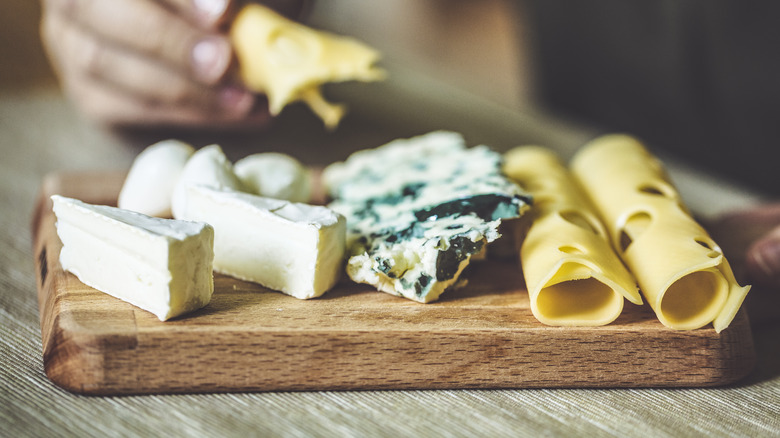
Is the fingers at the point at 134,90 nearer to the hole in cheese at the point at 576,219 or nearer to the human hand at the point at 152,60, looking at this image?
the human hand at the point at 152,60

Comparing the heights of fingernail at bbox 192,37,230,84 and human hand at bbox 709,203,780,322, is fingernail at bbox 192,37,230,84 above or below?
above

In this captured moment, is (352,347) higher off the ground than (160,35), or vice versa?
(160,35)

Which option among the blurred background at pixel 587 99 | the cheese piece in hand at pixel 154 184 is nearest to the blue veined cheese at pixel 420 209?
the cheese piece in hand at pixel 154 184

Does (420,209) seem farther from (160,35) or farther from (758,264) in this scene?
(160,35)

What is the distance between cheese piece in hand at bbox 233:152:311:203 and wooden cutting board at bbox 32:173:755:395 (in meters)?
0.19

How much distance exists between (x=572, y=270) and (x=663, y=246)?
0.40 ft

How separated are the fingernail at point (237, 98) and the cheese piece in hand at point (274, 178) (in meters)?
0.36

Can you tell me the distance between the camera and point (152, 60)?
135cm

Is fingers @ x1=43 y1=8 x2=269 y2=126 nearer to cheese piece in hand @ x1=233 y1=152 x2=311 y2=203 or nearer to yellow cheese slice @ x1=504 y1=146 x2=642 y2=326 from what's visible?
cheese piece in hand @ x1=233 y1=152 x2=311 y2=203

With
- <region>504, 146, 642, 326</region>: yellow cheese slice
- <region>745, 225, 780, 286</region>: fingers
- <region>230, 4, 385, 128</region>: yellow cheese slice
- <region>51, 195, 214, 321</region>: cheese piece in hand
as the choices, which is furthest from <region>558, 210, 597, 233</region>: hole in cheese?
<region>51, 195, 214, 321</region>: cheese piece in hand

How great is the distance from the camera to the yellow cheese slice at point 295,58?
1068 millimetres

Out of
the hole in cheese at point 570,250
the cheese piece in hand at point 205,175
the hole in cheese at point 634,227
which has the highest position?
the cheese piece in hand at point 205,175

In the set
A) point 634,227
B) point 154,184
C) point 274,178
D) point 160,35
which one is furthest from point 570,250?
point 160,35

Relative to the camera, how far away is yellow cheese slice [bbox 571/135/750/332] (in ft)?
2.48
